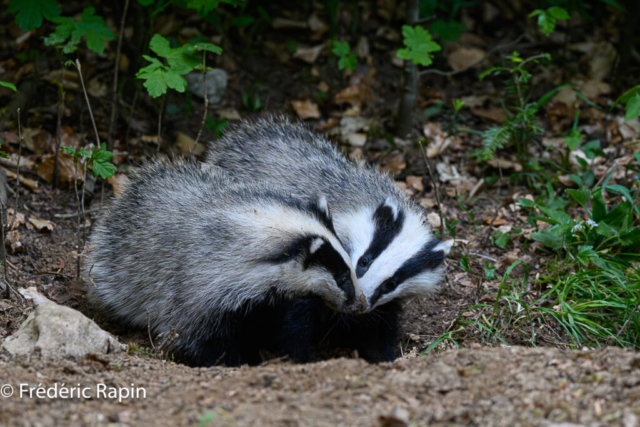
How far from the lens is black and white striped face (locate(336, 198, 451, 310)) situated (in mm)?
4500

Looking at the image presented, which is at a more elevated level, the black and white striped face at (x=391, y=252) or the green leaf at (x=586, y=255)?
the black and white striped face at (x=391, y=252)

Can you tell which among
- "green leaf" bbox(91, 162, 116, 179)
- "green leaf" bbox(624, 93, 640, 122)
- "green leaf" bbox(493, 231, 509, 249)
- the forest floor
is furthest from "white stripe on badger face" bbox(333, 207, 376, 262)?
"green leaf" bbox(624, 93, 640, 122)

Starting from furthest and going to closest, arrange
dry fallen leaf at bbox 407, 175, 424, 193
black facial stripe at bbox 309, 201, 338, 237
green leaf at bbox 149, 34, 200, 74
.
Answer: dry fallen leaf at bbox 407, 175, 424, 193 < green leaf at bbox 149, 34, 200, 74 < black facial stripe at bbox 309, 201, 338, 237

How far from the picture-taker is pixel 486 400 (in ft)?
9.68

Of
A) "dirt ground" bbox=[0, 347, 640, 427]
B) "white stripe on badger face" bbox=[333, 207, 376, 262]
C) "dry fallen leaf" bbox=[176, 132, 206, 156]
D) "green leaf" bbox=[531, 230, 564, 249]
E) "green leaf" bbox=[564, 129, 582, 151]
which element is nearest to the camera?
"dirt ground" bbox=[0, 347, 640, 427]

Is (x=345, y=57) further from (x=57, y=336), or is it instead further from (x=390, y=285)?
(x=57, y=336)

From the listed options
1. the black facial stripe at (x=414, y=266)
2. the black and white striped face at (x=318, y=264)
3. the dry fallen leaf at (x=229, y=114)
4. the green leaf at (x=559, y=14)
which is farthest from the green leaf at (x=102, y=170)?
the green leaf at (x=559, y=14)

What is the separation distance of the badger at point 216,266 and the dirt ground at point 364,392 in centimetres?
78

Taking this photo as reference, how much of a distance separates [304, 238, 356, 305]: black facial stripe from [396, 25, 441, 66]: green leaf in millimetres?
2610

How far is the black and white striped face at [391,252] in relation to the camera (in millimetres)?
4500

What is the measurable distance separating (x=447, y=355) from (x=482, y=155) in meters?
3.42

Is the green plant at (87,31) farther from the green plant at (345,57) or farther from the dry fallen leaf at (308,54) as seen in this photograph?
the dry fallen leaf at (308,54)

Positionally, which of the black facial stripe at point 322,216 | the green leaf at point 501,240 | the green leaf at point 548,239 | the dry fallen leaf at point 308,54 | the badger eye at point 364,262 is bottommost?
the green leaf at point 501,240

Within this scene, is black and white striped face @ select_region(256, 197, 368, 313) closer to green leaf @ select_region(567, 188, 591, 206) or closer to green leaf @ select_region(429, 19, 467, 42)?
green leaf @ select_region(567, 188, 591, 206)
